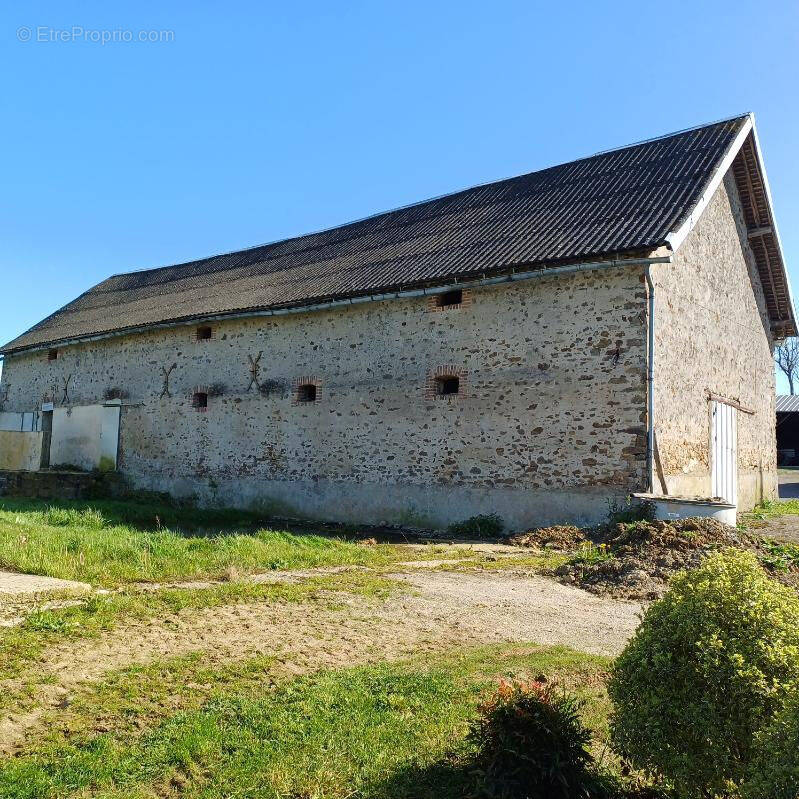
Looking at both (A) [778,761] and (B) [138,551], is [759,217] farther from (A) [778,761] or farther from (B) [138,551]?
(A) [778,761]

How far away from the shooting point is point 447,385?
11.4 meters

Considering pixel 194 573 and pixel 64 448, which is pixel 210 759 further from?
pixel 64 448

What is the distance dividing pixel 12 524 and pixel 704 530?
9170 millimetres

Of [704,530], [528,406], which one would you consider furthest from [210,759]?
[528,406]

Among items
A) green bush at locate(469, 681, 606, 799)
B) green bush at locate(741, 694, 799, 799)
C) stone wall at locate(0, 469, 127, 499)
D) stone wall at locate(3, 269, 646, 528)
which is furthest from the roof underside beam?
stone wall at locate(0, 469, 127, 499)

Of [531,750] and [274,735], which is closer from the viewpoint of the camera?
[531,750]

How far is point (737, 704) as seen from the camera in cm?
224

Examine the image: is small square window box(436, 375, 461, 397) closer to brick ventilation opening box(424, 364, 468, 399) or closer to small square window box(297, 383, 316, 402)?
brick ventilation opening box(424, 364, 468, 399)

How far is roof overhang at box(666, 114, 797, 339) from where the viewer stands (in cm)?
1234

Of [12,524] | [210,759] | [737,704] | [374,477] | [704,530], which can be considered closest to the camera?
[737,704]

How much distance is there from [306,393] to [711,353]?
8.01m

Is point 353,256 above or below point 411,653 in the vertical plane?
above

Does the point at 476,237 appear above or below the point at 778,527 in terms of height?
above

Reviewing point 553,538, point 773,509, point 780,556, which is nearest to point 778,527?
point 773,509
